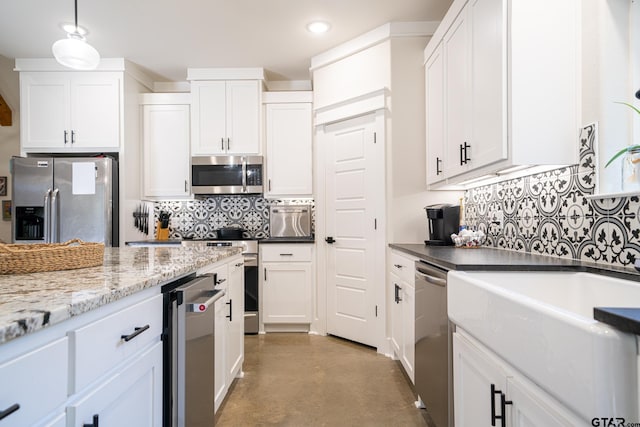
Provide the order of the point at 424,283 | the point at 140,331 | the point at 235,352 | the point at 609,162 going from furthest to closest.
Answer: the point at 235,352 → the point at 424,283 → the point at 609,162 → the point at 140,331

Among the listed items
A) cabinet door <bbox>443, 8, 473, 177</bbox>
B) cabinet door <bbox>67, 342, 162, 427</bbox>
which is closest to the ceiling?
cabinet door <bbox>443, 8, 473, 177</bbox>

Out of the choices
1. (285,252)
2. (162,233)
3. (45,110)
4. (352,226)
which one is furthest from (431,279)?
(45,110)

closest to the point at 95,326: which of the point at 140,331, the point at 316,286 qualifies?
the point at 140,331

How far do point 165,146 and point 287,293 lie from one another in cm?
212

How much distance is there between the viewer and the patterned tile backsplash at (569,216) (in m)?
1.31

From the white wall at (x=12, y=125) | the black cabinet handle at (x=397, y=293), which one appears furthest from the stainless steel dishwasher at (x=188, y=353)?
the white wall at (x=12, y=125)

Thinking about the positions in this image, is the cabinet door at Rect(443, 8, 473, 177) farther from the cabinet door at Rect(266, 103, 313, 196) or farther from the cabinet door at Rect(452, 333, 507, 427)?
the cabinet door at Rect(266, 103, 313, 196)

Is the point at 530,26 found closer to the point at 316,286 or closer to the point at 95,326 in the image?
the point at 95,326

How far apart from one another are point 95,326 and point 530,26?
197cm

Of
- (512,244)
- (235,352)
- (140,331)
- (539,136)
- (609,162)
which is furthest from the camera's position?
(235,352)

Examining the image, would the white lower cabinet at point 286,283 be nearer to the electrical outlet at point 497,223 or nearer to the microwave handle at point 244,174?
the microwave handle at point 244,174

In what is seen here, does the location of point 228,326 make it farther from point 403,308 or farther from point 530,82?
point 530,82

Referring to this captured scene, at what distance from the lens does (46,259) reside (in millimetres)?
1096

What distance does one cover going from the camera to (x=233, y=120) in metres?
3.74
